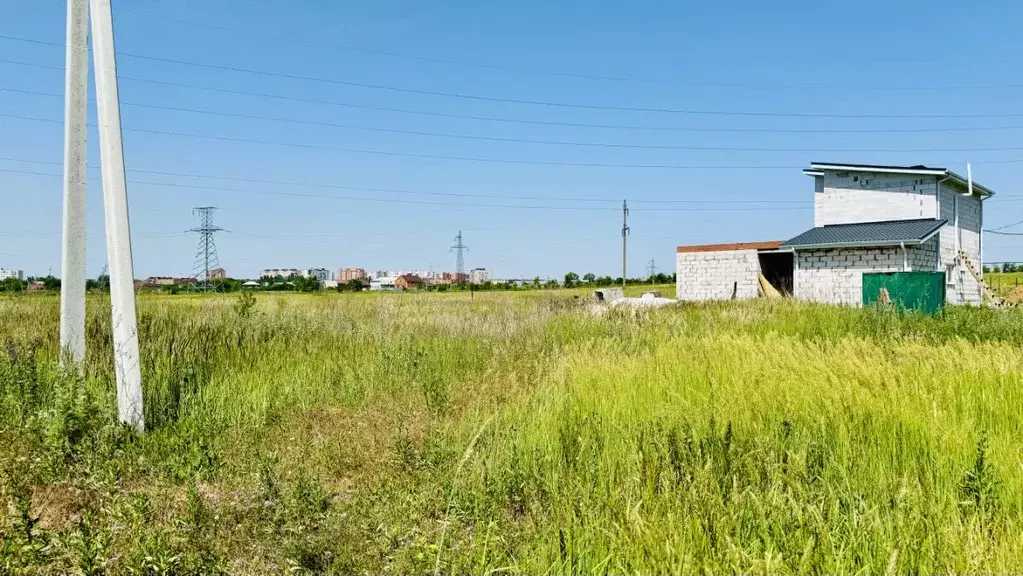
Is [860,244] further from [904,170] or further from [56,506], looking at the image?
[56,506]

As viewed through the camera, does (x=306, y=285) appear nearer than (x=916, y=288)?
No

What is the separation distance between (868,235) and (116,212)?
86.2 feet

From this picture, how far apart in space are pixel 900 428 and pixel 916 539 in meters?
1.69

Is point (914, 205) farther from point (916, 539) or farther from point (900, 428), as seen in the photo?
point (916, 539)

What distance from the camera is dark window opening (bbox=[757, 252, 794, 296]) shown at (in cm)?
2931

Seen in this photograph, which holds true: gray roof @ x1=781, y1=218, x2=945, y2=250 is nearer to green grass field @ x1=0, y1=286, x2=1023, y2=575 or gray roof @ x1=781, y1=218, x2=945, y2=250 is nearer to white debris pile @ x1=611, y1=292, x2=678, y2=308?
white debris pile @ x1=611, y1=292, x2=678, y2=308

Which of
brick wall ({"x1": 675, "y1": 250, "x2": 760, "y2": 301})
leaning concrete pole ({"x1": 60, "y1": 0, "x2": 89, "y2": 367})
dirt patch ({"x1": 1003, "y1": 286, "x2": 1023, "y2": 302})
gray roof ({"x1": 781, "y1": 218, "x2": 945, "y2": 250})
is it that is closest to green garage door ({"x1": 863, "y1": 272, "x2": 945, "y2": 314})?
gray roof ({"x1": 781, "y1": 218, "x2": 945, "y2": 250})

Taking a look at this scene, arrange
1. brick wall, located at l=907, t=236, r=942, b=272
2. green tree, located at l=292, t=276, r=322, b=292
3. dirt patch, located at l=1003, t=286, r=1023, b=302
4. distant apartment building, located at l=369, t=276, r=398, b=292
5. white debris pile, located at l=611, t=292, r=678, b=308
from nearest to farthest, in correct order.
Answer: white debris pile, located at l=611, t=292, r=678, b=308, brick wall, located at l=907, t=236, r=942, b=272, dirt patch, located at l=1003, t=286, r=1023, b=302, distant apartment building, located at l=369, t=276, r=398, b=292, green tree, located at l=292, t=276, r=322, b=292

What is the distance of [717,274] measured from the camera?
2959cm

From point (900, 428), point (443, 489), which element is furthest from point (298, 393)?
point (900, 428)

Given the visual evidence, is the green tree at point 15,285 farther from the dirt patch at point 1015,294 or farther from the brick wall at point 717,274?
the dirt patch at point 1015,294

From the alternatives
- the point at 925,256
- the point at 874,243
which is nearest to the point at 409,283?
the point at 874,243

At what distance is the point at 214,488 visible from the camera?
396cm

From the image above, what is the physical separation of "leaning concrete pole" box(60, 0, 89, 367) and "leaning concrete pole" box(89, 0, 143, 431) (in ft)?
3.17
